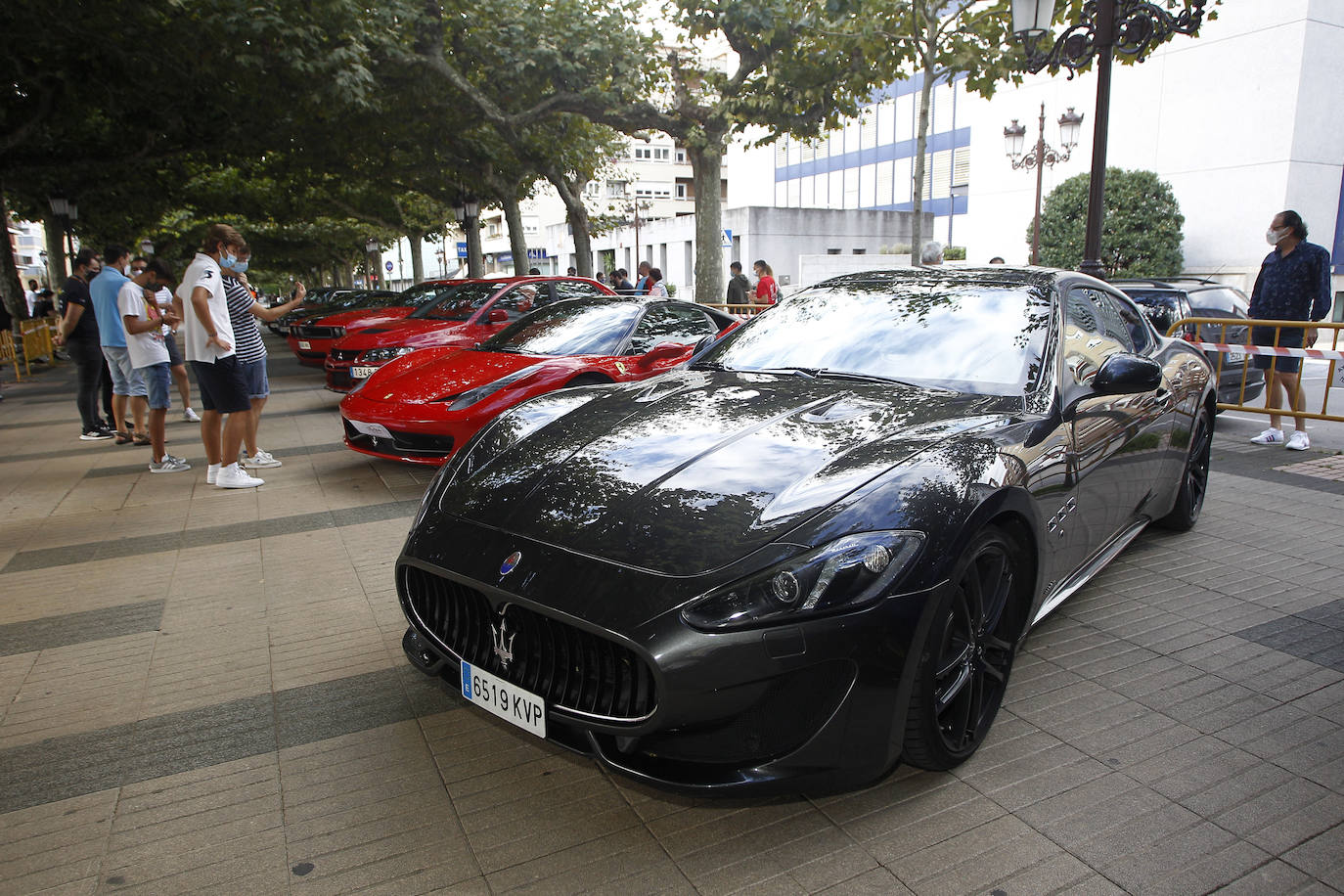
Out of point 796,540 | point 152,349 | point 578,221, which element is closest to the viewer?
point 796,540

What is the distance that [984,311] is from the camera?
140 inches

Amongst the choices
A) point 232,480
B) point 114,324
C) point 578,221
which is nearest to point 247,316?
point 232,480

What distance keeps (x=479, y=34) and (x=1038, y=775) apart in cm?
1490

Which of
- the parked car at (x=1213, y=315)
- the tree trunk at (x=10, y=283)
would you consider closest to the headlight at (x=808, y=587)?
the parked car at (x=1213, y=315)

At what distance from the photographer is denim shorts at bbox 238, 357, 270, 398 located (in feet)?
21.7

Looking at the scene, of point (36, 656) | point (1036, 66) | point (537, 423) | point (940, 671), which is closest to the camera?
point (940, 671)

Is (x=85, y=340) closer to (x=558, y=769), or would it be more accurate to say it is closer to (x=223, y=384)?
(x=223, y=384)

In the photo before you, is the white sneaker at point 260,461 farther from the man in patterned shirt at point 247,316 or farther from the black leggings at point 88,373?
the black leggings at point 88,373

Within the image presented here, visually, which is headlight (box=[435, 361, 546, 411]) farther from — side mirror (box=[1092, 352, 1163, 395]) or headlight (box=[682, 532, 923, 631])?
headlight (box=[682, 532, 923, 631])

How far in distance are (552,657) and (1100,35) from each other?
8519 millimetres

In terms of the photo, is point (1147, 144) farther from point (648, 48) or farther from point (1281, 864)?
point (1281, 864)

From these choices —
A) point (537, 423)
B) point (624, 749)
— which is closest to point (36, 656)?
point (537, 423)

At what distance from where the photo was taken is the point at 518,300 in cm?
1033

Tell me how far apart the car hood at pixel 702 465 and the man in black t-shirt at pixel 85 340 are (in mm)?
7635
